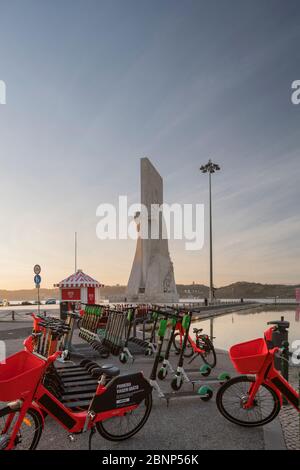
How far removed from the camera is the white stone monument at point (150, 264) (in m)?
48.4

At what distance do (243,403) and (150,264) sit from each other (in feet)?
149

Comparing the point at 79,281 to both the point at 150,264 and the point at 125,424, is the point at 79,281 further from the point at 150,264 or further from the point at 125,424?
the point at 150,264

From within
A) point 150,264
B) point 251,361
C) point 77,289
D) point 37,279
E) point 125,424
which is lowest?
point 125,424

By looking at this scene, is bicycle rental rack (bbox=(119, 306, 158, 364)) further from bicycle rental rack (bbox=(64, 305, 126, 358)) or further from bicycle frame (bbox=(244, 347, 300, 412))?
bicycle frame (bbox=(244, 347, 300, 412))

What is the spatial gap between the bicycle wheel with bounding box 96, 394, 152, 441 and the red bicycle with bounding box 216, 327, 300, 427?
1026mm

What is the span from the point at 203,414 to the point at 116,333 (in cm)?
511

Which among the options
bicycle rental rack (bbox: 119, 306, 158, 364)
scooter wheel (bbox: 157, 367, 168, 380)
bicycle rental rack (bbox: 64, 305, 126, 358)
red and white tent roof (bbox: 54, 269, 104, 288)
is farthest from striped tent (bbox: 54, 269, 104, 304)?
scooter wheel (bbox: 157, 367, 168, 380)

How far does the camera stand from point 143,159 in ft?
171

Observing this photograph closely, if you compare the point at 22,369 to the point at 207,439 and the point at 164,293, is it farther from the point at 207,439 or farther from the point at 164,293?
the point at 164,293

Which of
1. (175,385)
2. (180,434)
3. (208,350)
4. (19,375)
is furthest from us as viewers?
(208,350)

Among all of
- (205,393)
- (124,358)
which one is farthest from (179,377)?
(124,358)

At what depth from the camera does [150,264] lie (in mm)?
50375

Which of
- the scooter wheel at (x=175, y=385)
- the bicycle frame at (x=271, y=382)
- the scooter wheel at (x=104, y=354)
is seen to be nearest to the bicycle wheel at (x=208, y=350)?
the scooter wheel at (x=175, y=385)
